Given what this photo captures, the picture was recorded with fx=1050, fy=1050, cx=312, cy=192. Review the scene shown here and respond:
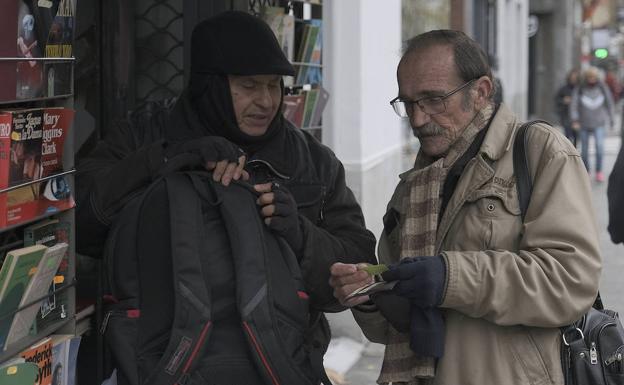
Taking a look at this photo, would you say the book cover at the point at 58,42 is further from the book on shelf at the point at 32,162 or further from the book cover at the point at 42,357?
the book cover at the point at 42,357

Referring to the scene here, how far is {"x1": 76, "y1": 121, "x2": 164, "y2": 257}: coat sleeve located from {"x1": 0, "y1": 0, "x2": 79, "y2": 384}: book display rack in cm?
6

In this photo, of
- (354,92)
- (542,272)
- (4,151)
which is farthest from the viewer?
(354,92)

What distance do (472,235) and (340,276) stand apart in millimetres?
384

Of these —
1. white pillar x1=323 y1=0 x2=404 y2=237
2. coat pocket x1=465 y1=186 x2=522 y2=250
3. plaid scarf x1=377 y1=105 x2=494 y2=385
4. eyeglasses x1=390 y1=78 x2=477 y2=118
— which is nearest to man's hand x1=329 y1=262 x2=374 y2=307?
plaid scarf x1=377 y1=105 x2=494 y2=385

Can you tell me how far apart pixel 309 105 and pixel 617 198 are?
62.5 inches

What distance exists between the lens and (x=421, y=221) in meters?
2.76

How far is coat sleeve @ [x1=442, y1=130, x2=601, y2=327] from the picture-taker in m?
2.49

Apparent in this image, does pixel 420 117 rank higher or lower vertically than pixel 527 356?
higher

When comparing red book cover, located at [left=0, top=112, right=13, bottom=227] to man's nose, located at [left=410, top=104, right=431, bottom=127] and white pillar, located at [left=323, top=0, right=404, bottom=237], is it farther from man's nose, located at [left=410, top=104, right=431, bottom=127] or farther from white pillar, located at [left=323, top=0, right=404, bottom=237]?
white pillar, located at [left=323, top=0, right=404, bottom=237]

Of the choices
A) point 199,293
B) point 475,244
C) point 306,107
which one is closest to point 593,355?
point 475,244

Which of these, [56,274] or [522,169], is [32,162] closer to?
[56,274]

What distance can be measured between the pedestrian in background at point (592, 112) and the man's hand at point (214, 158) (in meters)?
13.4

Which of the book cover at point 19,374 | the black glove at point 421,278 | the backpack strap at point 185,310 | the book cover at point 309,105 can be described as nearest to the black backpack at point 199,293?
the backpack strap at point 185,310

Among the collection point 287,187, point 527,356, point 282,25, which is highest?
point 282,25
